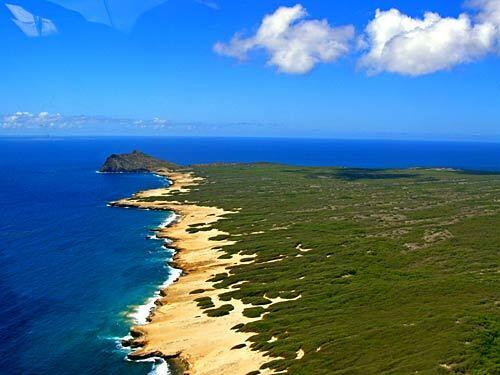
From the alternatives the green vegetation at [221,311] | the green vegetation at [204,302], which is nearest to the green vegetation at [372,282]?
the green vegetation at [204,302]

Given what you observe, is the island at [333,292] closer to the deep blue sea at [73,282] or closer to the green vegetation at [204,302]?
the green vegetation at [204,302]

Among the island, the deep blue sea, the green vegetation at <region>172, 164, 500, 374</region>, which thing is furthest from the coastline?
the deep blue sea

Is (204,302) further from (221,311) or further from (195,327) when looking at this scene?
(195,327)

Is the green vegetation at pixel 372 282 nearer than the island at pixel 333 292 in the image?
Yes

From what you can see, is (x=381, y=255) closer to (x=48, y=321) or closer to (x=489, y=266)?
(x=489, y=266)

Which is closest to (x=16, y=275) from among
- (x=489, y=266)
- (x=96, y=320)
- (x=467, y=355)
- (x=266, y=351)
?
(x=96, y=320)

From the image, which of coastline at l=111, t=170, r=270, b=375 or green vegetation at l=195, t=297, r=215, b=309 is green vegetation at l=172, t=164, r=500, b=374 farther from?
green vegetation at l=195, t=297, r=215, b=309

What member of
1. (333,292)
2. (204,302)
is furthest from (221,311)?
(333,292)
